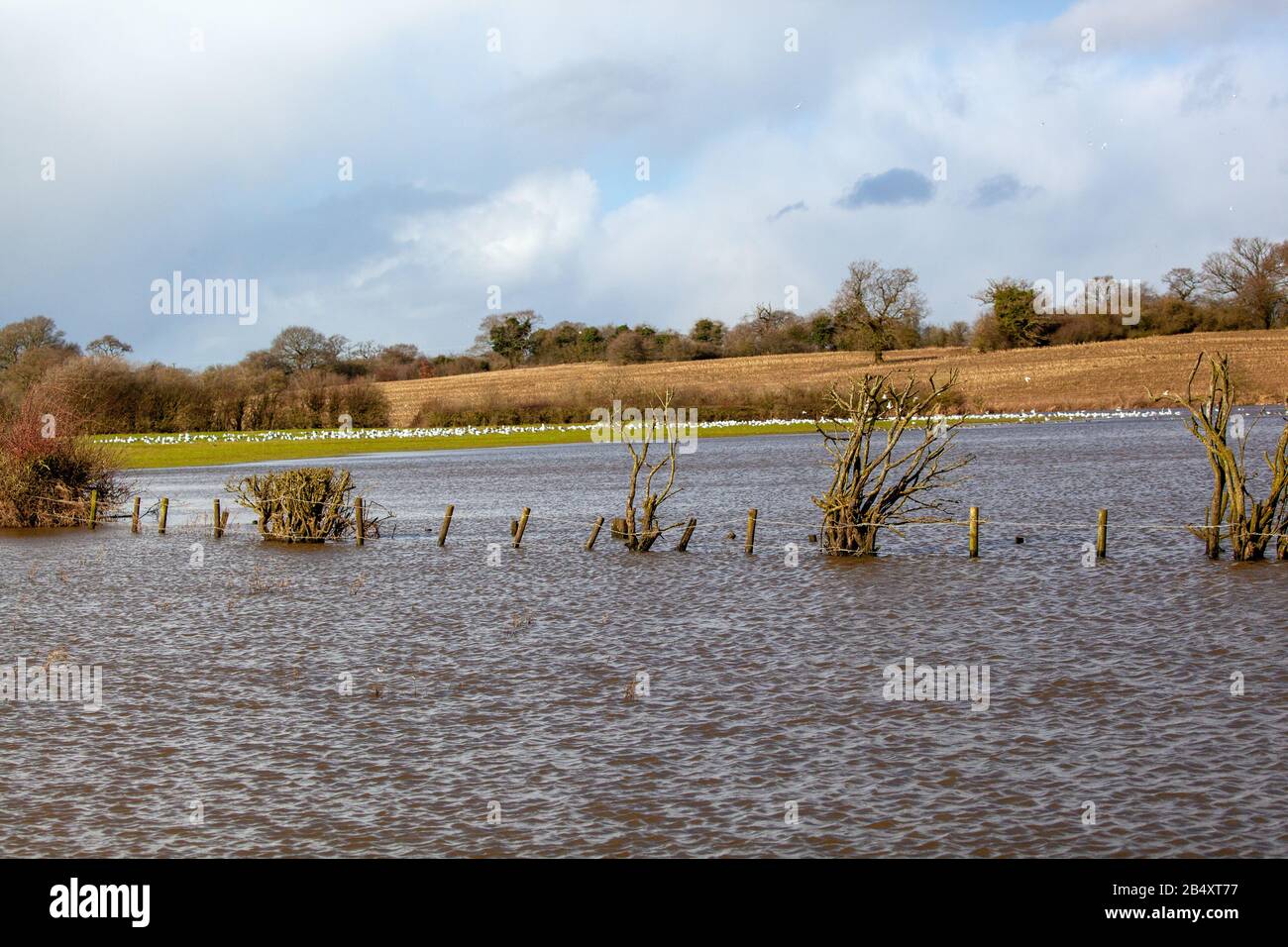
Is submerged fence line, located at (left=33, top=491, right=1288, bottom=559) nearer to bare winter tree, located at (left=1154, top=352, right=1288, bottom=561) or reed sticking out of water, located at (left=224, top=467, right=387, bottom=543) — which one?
reed sticking out of water, located at (left=224, top=467, right=387, bottom=543)

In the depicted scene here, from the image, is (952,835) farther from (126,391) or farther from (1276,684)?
(126,391)

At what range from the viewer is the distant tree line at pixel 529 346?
288ft

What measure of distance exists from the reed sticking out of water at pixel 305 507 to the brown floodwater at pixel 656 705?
259cm

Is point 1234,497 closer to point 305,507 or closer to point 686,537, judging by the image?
point 686,537

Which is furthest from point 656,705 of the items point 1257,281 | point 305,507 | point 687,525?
point 1257,281

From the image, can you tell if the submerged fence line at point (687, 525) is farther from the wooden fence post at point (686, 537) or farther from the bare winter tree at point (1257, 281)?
the bare winter tree at point (1257, 281)

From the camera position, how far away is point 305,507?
29625mm

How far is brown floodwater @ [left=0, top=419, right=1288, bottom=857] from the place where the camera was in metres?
9.71

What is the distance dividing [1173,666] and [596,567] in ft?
38.3

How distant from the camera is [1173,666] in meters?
14.1

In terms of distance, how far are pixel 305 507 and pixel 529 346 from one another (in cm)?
12520

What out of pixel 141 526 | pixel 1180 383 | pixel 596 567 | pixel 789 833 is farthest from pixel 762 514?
pixel 1180 383

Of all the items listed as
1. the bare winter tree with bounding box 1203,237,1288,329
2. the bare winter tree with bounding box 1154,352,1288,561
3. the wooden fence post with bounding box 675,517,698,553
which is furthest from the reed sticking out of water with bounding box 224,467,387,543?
the bare winter tree with bounding box 1203,237,1288,329

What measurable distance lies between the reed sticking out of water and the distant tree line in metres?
34.7
